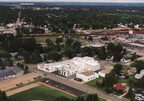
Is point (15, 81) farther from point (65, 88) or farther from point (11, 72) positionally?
point (65, 88)

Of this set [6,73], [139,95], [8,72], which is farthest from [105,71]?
[6,73]

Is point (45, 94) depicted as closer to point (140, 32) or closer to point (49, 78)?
point (49, 78)

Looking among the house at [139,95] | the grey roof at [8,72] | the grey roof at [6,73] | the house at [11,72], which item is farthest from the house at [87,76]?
the grey roof at [6,73]

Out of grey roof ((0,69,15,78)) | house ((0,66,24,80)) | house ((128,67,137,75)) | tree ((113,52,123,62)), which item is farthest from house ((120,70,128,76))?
grey roof ((0,69,15,78))

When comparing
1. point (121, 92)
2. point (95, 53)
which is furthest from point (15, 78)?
point (95, 53)

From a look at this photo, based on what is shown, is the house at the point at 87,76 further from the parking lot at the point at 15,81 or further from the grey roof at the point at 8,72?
the grey roof at the point at 8,72

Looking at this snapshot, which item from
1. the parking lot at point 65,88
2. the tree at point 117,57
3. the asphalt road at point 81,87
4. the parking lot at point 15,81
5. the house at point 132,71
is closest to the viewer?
the asphalt road at point 81,87
